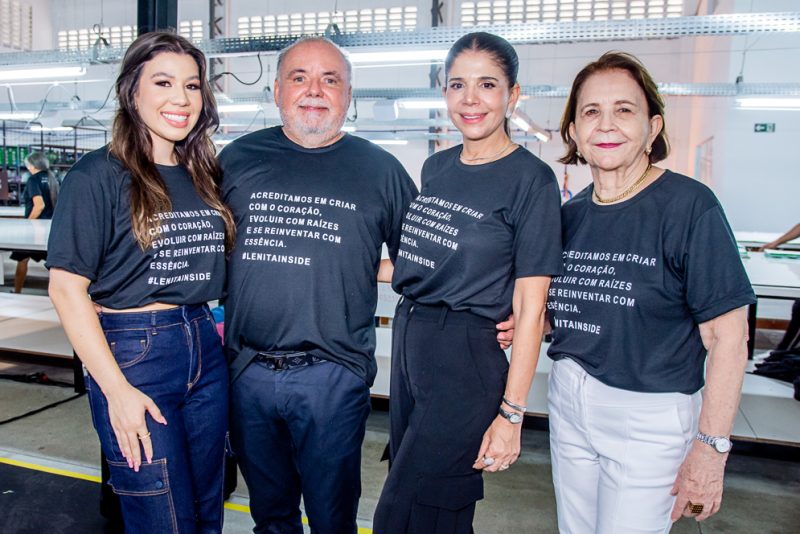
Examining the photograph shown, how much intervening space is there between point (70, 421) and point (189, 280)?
2.56 meters

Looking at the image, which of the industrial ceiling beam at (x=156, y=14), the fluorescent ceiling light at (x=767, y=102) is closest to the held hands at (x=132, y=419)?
the industrial ceiling beam at (x=156, y=14)

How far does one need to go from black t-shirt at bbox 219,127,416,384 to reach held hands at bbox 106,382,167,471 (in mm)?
301

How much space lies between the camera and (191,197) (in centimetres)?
150

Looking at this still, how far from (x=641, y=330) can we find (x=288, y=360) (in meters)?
0.84

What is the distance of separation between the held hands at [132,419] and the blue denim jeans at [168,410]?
19 millimetres

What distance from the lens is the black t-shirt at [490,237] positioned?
1370 millimetres

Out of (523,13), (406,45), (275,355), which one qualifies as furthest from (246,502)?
(523,13)

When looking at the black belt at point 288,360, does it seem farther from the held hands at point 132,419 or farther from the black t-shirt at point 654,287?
the black t-shirt at point 654,287

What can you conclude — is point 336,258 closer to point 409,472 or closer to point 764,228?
point 409,472

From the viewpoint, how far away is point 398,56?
400cm

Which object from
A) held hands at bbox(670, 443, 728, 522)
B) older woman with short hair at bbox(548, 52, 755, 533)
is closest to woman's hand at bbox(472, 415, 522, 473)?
older woman with short hair at bbox(548, 52, 755, 533)

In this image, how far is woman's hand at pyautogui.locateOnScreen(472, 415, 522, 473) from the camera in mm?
1400

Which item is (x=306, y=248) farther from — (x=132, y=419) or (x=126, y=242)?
(x=132, y=419)

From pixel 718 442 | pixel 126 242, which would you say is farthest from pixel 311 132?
pixel 718 442
